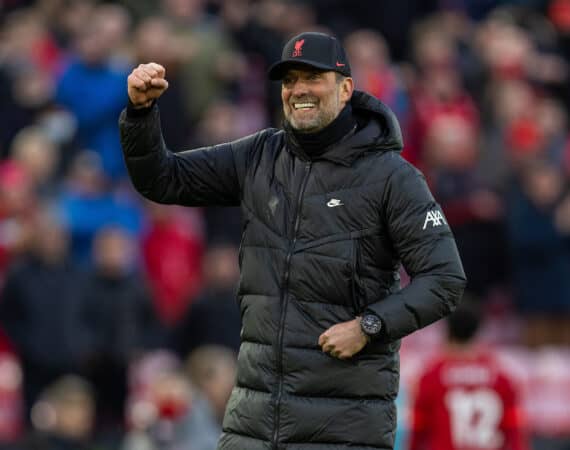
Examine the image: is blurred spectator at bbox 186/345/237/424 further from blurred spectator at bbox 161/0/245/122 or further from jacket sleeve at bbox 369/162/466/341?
jacket sleeve at bbox 369/162/466/341

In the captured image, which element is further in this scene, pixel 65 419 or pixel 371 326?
pixel 65 419

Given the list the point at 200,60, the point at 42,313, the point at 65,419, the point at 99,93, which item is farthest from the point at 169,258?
the point at 65,419

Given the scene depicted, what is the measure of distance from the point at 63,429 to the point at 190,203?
4.77m

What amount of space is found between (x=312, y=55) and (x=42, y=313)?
5.93 metres

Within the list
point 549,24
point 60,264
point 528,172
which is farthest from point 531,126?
point 60,264

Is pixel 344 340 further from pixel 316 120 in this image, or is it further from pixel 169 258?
pixel 169 258

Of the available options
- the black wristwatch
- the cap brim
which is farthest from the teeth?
the black wristwatch

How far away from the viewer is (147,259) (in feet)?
41.9

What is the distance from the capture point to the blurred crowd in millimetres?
11375

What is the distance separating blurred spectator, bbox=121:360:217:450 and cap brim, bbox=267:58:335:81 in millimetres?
5161

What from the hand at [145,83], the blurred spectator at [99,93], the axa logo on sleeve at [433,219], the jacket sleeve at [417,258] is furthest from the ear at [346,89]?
the blurred spectator at [99,93]

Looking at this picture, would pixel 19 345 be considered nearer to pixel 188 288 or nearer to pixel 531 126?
pixel 188 288

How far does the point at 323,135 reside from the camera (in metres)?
5.98

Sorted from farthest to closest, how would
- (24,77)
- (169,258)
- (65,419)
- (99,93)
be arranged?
(24,77) → (99,93) → (169,258) → (65,419)
